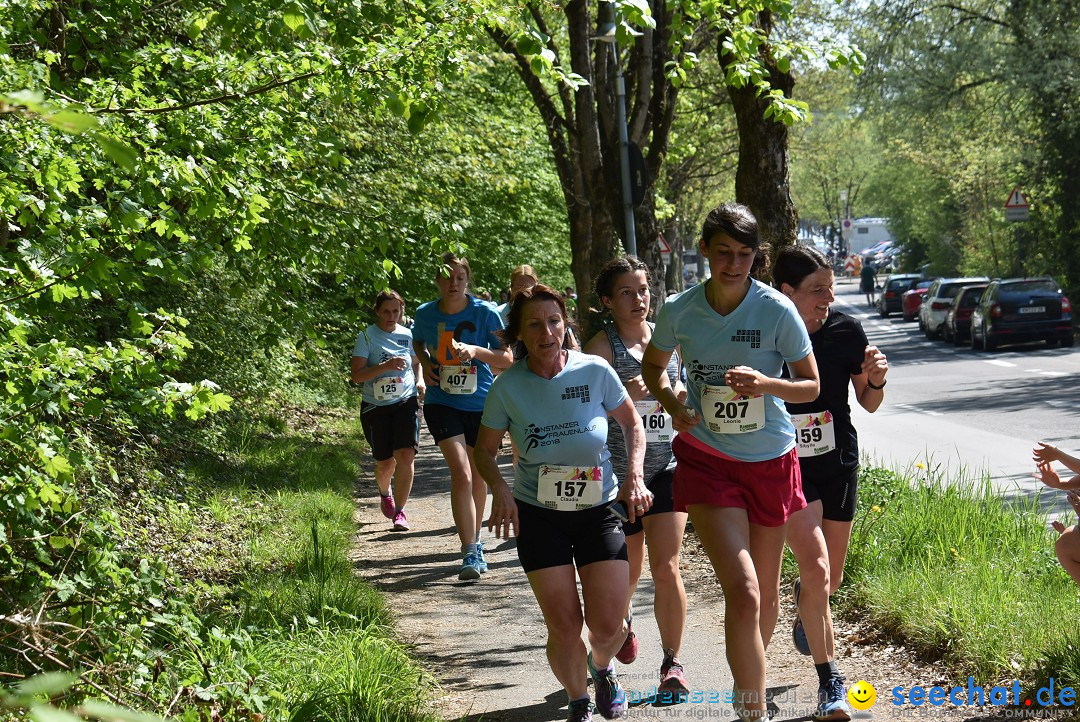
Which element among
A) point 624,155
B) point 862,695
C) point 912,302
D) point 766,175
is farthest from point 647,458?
point 912,302

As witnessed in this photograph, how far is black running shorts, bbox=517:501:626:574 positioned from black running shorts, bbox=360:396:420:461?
17.7 feet

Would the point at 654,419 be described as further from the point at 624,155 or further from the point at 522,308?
the point at 624,155

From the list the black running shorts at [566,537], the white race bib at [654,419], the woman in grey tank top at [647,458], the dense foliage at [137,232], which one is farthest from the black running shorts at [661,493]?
the dense foliage at [137,232]

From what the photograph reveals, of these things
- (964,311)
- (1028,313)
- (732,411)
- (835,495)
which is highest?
(732,411)

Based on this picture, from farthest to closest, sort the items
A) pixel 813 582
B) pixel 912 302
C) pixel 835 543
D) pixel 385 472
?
pixel 912 302
pixel 385 472
pixel 835 543
pixel 813 582

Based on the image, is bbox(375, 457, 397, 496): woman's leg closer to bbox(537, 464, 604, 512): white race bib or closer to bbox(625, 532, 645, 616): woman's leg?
bbox(625, 532, 645, 616): woman's leg

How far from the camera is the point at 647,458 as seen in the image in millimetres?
5836

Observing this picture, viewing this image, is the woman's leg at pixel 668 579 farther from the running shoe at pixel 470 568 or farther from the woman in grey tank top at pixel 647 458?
the running shoe at pixel 470 568

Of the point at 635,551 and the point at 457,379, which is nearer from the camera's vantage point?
the point at 635,551

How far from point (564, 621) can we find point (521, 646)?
188cm

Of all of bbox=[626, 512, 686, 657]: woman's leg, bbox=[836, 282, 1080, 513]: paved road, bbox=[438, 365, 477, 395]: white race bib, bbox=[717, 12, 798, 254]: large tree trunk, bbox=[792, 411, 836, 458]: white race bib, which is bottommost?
bbox=[836, 282, 1080, 513]: paved road

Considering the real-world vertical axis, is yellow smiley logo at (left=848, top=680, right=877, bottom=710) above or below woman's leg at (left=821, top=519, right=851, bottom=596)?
below

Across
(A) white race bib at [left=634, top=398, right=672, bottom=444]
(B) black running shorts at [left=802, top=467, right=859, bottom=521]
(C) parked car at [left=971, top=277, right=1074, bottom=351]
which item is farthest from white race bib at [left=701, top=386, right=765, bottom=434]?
(C) parked car at [left=971, top=277, right=1074, bottom=351]

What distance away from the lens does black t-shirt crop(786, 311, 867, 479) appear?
5.52 metres
